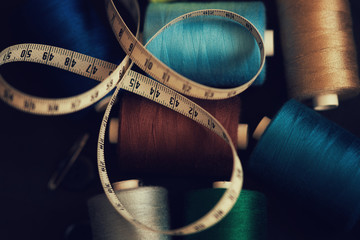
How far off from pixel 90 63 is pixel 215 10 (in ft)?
1.77

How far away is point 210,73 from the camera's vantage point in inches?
63.1

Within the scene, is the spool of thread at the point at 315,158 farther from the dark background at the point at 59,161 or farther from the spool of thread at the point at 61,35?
the spool of thread at the point at 61,35

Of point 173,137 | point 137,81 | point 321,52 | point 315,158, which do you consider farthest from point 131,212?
point 321,52

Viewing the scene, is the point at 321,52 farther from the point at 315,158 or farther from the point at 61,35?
the point at 61,35

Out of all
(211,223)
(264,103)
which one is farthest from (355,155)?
(211,223)

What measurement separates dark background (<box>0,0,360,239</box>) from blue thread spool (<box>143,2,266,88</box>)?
23 centimetres

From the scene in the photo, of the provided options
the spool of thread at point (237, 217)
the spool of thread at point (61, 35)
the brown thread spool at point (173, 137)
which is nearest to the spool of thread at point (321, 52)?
the brown thread spool at point (173, 137)

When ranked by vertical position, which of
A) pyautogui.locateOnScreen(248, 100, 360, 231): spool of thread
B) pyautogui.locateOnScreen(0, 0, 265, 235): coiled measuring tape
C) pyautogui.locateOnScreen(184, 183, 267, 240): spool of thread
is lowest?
pyautogui.locateOnScreen(184, 183, 267, 240): spool of thread

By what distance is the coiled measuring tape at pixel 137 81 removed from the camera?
141cm

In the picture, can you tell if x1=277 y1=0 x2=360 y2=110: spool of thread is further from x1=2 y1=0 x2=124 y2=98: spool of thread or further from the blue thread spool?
x1=2 y1=0 x2=124 y2=98: spool of thread

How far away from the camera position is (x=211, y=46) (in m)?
1.57

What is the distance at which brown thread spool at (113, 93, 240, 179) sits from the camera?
1.54 m

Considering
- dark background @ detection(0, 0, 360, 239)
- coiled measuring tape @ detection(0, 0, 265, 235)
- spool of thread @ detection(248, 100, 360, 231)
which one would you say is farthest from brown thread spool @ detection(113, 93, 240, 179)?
dark background @ detection(0, 0, 360, 239)

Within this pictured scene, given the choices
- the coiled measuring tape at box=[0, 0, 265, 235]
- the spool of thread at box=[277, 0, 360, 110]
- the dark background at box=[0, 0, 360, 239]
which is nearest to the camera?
the coiled measuring tape at box=[0, 0, 265, 235]
